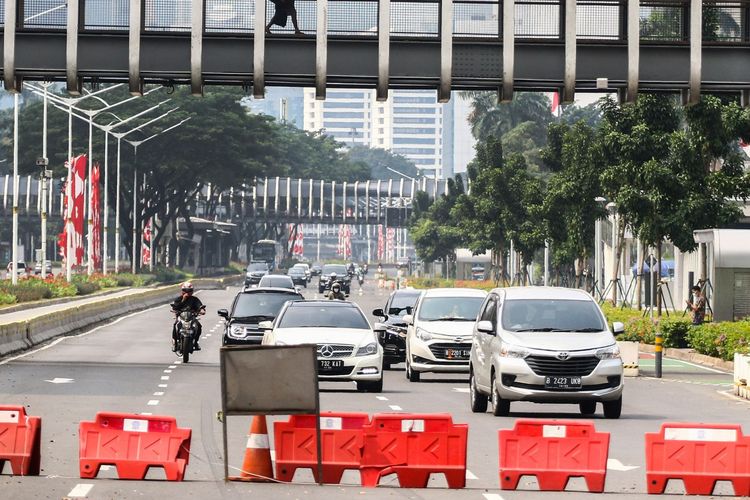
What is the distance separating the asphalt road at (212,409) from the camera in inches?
594

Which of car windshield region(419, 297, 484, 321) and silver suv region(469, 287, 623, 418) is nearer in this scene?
silver suv region(469, 287, 623, 418)

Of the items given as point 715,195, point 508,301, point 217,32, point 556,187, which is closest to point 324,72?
point 217,32

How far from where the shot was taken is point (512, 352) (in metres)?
22.9

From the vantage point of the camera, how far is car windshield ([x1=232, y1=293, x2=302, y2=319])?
35.4 m

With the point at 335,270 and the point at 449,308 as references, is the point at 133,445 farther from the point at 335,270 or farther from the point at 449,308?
the point at 335,270

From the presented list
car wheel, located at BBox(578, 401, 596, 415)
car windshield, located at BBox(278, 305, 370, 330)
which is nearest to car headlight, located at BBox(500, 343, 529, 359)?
car wheel, located at BBox(578, 401, 596, 415)

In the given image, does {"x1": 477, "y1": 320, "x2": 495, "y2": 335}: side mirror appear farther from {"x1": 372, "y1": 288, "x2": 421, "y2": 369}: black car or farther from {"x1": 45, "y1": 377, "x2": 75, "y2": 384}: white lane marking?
{"x1": 372, "y1": 288, "x2": 421, "y2": 369}: black car

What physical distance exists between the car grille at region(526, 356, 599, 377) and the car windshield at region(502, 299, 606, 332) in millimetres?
774

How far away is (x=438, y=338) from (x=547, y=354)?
8.16m

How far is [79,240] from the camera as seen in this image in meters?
81.4

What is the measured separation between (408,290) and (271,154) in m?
75.0

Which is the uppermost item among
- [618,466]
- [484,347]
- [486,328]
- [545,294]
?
[545,294]

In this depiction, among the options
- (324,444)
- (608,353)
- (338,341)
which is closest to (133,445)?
(324,444)

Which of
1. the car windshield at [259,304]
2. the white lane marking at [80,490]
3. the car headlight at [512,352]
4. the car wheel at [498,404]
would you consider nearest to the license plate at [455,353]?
the car windshield at [259,304]
